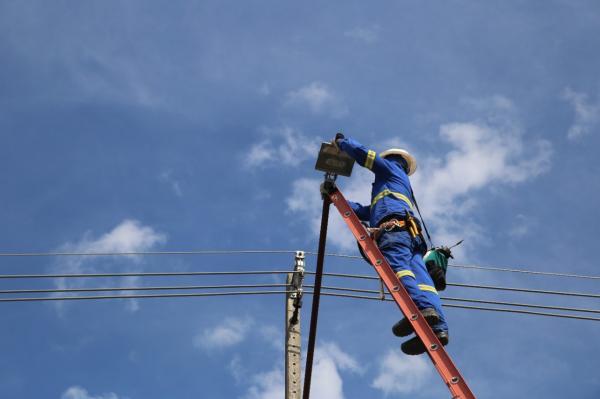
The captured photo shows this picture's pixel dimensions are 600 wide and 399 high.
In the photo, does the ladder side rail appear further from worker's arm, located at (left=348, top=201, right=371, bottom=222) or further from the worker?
worker's arm, located at (left=348, top=201, right=371, bottom=222)

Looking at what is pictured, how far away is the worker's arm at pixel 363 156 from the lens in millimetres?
6340

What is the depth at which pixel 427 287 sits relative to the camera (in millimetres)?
5562

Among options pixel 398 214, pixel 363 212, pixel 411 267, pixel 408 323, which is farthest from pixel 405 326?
pixel 363 212

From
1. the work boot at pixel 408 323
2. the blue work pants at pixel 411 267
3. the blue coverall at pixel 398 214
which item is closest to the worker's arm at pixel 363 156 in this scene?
the blue coverall at pixel 398 214

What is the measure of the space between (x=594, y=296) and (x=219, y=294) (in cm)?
469

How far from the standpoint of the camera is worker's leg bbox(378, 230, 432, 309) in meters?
5.36

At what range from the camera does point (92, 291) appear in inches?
337

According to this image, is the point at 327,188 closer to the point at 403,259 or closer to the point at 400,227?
the point at 400,227

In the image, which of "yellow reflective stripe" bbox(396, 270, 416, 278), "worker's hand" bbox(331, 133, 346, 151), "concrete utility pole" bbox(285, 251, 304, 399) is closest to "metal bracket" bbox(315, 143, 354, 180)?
"worker's hand" bbox(331, 133, 346, 151)

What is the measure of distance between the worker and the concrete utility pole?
2.11 metres

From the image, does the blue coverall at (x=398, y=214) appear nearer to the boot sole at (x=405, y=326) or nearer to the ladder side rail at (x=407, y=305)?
the boot sole at (x=405, y=326)

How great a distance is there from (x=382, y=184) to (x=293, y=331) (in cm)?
266

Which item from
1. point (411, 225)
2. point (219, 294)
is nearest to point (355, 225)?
→ point (411, 225)

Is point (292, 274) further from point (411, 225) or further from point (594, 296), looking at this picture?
point (594, 296)
